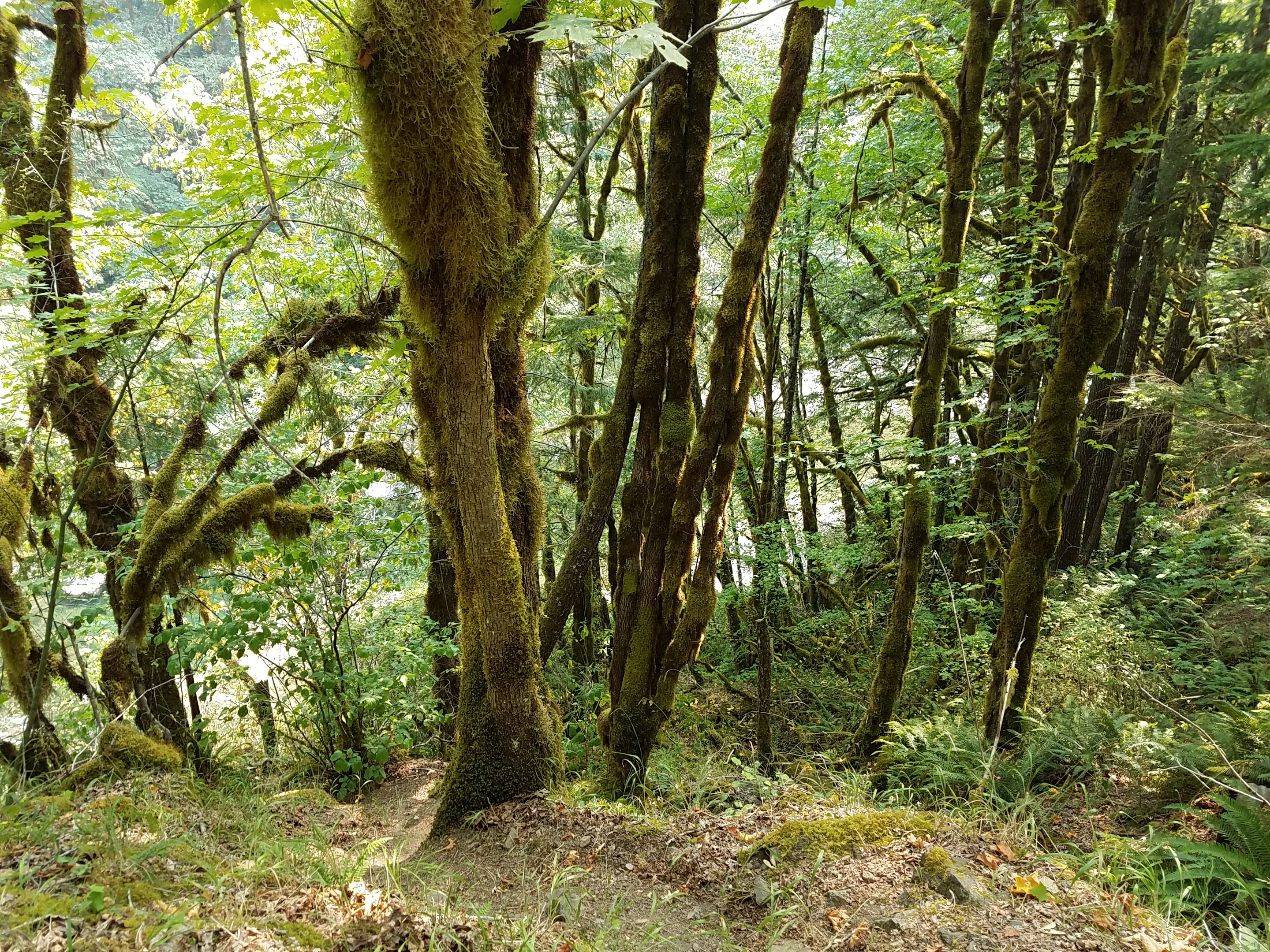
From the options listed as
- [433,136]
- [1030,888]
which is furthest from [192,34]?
[1030,888]

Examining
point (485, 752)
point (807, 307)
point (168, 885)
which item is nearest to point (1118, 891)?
point (485, 752)

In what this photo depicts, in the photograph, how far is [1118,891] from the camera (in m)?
3.04

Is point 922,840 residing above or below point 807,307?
below

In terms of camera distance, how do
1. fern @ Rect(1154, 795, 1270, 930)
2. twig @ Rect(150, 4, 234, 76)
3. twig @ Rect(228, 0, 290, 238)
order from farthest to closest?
fern @ Rect(1154, 795, 1270, 930)
twig @ Rect(228, 0, 290, 238)
twig @ Rect(150, 4, 234, 76)

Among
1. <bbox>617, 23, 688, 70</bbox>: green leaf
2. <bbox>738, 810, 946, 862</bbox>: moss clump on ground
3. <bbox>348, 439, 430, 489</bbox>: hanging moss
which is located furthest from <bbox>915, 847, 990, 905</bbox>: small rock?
<bbox>348, 439, 430, 489</bbox>: hanging moss

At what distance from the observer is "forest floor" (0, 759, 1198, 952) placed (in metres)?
2.23

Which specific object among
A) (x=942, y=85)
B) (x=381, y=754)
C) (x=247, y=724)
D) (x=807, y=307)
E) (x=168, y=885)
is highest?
(x=942, y=85)

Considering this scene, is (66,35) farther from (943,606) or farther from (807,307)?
(943,606)

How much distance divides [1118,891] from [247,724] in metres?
8.98

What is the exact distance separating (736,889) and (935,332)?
4.84 meters

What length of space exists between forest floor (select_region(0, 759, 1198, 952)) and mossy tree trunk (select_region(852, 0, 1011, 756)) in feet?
7.06

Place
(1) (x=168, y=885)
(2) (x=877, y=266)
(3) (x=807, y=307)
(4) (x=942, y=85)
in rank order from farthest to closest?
(3) (x=807, y=307), (2) (x=877, y=266), (4) (x=942, y=85), (1) (x=168, y=885)

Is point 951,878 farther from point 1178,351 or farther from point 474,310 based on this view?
point 1178,351

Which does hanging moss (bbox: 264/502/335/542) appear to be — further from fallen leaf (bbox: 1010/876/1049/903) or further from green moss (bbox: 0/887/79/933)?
fallen leaf (bbox: 1010/876/1049/903)
